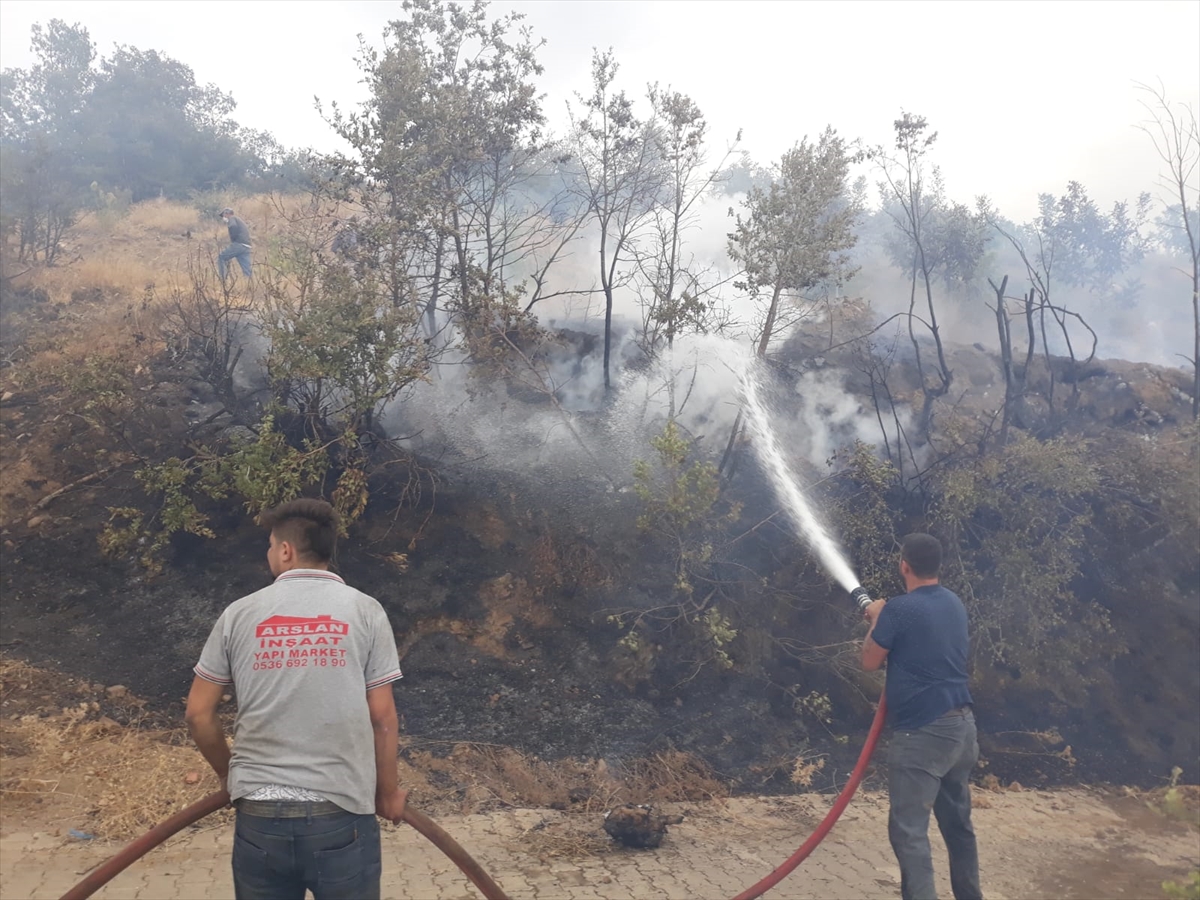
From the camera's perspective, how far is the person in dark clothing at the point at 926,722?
3777 millimetres

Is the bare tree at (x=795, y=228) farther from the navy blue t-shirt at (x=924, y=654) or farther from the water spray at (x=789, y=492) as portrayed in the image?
the navy blue t-shirt at (x=924, y=654)

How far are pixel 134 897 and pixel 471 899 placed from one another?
1599mm

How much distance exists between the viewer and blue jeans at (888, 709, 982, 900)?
3725 millimetres

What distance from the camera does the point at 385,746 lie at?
2.66 metres

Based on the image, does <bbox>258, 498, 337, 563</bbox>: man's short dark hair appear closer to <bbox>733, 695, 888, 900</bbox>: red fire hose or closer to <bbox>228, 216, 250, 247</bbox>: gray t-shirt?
<bbox>733, 695, 888, 900</bbox>: red fire hose

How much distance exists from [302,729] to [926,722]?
9.09ft

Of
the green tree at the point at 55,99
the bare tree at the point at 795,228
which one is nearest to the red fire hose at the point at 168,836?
the bare tree at the point at 795,228

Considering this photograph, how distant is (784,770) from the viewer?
21.3ft

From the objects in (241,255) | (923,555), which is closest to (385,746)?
(923,555)

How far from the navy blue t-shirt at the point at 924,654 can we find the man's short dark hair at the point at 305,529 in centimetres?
255

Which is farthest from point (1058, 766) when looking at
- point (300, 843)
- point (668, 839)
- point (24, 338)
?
point (24, 338)

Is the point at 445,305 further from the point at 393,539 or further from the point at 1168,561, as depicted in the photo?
the point at 1168,561

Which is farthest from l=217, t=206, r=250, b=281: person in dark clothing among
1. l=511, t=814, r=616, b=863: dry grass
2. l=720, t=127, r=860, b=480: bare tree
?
l=511, t=814, r=616, b=863: dry grass

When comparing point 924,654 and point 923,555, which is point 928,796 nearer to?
point 924,654
